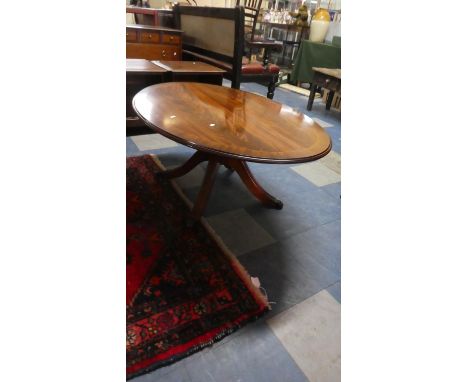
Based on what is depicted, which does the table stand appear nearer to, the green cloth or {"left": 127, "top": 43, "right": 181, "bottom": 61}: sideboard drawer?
{"left": 127, "top": 43, "right": 181, "bottom": 61}: sideboard drawer

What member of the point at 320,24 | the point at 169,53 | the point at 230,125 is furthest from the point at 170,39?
the point at 320,24

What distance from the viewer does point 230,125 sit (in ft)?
3.59

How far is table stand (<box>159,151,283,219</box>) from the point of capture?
Result: 4.51 feet

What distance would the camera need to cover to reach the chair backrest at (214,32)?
194 centimetres

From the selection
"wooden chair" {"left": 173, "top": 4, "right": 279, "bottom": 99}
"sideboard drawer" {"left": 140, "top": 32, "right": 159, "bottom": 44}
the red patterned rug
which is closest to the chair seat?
"wooden chair" {"left": 173, "top": 4, "right": 279, "bottom": 99}

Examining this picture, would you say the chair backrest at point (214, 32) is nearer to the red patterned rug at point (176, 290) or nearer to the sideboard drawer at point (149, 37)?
the sideboard drawer at point (149, 37)

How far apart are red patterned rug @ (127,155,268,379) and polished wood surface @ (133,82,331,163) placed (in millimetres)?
498

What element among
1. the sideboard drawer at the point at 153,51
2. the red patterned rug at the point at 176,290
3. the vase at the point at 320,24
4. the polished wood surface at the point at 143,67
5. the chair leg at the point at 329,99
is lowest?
the red patterned rug at the point at 176,290

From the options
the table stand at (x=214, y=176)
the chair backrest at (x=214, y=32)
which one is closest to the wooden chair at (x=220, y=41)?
the chair backrest at (x=214, y=32)

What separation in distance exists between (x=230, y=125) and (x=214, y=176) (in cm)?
35

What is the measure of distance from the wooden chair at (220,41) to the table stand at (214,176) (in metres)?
0.90

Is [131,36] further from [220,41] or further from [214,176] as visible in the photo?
[214,176]
